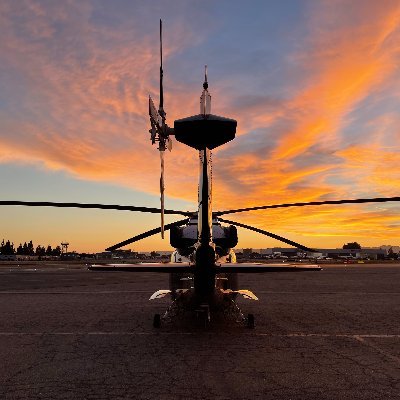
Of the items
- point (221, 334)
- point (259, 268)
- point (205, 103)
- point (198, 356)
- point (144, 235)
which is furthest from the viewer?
point (144, 235)

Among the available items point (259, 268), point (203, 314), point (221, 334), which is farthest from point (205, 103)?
point (203, 314)

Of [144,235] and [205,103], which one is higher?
[205,103]

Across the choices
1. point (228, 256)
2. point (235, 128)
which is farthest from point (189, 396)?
point (228, 256)

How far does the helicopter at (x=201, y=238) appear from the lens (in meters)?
7.44

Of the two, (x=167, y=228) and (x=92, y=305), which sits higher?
(x=167, y=228)

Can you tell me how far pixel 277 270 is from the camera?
34.2ft

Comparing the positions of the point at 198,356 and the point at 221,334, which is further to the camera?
the point at 221,334

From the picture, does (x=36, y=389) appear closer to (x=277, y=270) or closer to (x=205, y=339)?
(x=205, y=339)

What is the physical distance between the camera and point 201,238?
10.2 meters

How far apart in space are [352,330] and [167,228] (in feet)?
20.6

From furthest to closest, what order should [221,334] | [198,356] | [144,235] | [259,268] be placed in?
[144,235] < [221,334] < [259,268] < [198,356]

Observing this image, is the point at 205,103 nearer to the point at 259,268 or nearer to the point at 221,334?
the point at 259,268

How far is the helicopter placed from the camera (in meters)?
7.44

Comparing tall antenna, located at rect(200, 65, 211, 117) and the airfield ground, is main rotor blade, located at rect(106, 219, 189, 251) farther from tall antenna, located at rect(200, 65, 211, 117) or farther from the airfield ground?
tall antenna, located at rect(200, 65, 211, 117)
